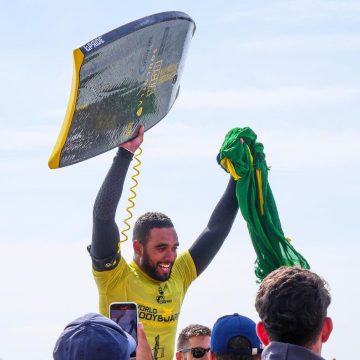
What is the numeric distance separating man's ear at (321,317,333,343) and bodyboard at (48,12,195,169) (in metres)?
2.88

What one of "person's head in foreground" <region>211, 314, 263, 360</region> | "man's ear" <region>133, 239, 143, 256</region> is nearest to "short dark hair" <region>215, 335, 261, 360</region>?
"person's head in foreground" <region>211, 314, 263, 360</region>

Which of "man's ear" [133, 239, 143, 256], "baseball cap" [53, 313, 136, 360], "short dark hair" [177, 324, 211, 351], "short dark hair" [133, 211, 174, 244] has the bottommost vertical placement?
"baseball cap" [53, 313, 136, 360]

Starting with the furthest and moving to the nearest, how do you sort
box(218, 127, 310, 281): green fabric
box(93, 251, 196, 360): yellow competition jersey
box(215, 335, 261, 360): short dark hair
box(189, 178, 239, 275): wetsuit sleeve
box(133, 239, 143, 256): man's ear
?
box(189, 178, 239, 275): wetsuit sleeve
box(133, 239, 143, 256): man's ear
box(218, 127, 310, 281): green fabric
box(93, 251, 196, 360): yellow competition jersey
box(215, 335, 261, 360): short dark hair

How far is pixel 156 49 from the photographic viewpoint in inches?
298

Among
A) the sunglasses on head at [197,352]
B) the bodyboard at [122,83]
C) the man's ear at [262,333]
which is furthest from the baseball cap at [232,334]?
the sunglasses on head at [197,352]

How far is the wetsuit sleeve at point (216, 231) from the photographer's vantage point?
27.5ft

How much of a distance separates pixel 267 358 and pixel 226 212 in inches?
164

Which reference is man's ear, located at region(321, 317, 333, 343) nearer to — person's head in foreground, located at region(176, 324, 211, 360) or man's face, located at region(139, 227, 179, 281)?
man's face, located at region(139, 227, 179, 281)

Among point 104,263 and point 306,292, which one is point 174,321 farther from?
point 306,292

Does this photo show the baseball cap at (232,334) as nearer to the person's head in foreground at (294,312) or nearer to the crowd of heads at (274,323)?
the crowd of heads at (274,323)

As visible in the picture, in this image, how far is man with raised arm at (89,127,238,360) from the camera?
732 cm

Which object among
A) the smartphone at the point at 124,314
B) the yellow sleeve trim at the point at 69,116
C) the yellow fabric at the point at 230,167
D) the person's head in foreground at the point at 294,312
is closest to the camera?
the person's head in foreground at the point at 294,312

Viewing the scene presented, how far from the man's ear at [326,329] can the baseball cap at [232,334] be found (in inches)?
58.2

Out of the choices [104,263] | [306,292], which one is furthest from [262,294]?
[104,263]
